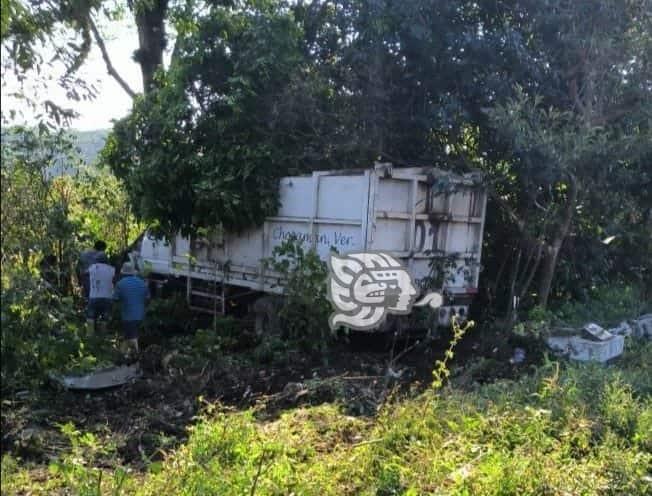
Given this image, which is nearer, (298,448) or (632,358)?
(298,448)

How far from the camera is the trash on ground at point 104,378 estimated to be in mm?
5953

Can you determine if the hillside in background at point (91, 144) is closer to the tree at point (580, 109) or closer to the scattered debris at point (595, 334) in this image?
the tree at point (580, 109)

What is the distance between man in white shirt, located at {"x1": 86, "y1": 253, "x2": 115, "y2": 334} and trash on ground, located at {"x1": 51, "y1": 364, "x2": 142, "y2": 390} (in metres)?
1.37

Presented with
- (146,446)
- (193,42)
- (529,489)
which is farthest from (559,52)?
(146,446)

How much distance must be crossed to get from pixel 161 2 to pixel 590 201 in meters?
7.80

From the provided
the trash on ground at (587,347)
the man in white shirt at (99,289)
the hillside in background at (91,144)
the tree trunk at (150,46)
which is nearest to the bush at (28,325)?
the man in white shirt at (99,289)

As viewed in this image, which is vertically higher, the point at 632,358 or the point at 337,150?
the point at 337,150

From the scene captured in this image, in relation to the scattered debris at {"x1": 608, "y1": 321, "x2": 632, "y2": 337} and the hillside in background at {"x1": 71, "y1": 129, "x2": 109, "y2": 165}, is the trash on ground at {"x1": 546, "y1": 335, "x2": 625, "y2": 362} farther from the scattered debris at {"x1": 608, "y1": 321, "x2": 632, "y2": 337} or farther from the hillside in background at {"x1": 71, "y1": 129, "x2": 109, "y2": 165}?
the hillside in background at {"x1": 71, "y1": 129, "x2": 109, "y2": 165}

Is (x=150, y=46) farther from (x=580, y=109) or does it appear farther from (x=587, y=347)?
(x=587, y=347)

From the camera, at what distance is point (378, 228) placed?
7.35m

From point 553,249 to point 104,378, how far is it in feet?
20.2

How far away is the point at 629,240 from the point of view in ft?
33.8

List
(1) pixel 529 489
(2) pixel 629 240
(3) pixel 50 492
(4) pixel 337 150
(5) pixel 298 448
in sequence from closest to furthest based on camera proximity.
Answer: (3) pixel 50 492
(1) pixel 529 489
(5) pixel 298 448
(4) pixel 337 150
(2) pixel 629 240

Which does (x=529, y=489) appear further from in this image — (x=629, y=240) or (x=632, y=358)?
(x=629, y=240)
